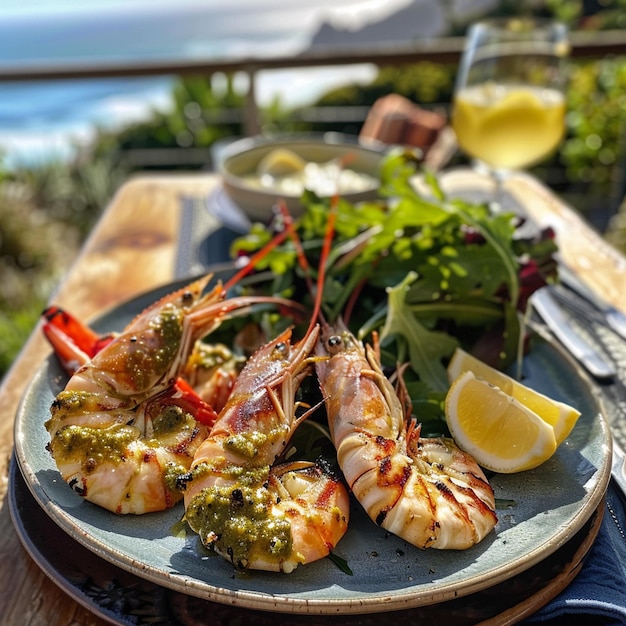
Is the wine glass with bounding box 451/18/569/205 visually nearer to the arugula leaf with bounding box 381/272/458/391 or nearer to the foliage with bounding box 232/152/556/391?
the foliage with bounding box 232/152/556/391

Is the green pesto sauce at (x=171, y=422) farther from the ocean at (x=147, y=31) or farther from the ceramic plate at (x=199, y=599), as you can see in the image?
the ocean at (x=147, y=31)

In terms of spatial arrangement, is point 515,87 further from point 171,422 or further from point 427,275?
point 171,422

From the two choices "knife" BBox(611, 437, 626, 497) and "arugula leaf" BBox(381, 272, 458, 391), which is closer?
"knife" BBox(611, 437, 626, 497)

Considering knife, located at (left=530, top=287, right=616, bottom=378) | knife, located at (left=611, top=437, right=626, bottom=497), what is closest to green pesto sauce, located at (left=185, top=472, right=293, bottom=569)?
knife, located at (left=611, top=437, right=626, bottom=497)

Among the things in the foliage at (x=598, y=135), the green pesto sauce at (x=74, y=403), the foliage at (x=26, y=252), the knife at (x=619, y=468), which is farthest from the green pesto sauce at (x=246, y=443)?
the foliage at (x=598, y=135)

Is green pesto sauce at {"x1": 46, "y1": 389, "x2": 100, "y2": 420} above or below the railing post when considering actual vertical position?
above

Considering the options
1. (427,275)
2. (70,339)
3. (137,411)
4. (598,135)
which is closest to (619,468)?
(427,275)

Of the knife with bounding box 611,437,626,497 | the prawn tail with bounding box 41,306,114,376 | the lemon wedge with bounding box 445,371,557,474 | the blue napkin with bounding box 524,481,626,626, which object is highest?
the lemon wedge with bounding box 445,371,557,474
